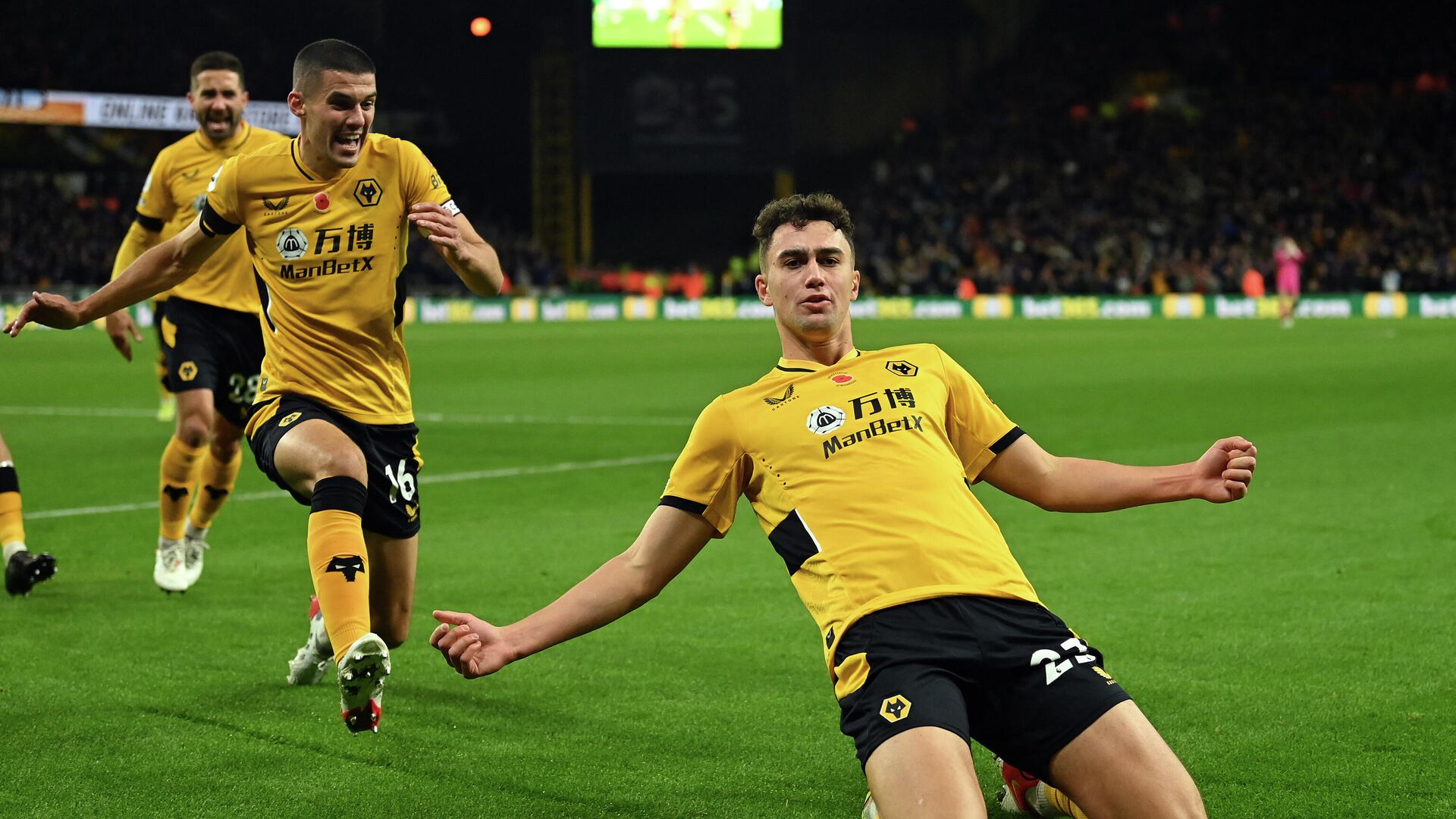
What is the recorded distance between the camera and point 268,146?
5895 mm

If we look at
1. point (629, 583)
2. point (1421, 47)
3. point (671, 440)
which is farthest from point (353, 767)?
point (1421, 47)

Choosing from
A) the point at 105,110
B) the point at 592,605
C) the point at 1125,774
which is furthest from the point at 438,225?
the point at 105,110

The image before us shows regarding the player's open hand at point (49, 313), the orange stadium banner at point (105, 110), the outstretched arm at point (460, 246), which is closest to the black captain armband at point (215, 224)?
the player's open hand at point (49, 313)

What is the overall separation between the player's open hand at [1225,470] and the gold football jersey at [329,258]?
2.78 m

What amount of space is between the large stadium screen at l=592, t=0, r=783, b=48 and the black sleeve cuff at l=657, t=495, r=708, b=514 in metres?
40.2

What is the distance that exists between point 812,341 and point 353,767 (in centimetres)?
190

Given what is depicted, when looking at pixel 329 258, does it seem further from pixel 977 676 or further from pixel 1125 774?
pixel 1125 774

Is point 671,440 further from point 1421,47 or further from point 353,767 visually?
point 1421,47

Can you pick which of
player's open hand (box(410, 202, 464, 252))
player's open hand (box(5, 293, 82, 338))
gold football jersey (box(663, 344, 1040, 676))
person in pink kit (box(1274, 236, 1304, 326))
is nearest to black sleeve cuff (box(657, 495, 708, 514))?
gold football jersey (box(663, 344, 1040, 676))

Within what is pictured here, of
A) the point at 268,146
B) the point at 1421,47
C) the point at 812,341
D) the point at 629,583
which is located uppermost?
the point at 1421,47

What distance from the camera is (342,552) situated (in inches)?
197

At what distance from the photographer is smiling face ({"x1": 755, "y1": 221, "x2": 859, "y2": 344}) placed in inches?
165

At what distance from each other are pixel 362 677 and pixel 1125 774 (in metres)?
2.07

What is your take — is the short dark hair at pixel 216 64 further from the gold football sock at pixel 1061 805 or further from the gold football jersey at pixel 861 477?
the gold football sock at pixel 1061 805
